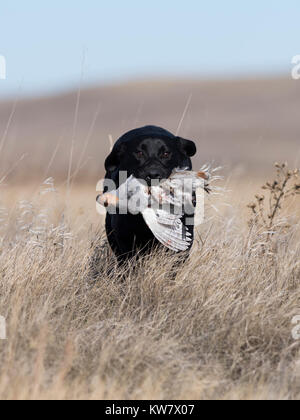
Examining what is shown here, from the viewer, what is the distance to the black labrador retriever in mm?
4754

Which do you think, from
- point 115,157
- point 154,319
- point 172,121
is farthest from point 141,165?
point 172,121

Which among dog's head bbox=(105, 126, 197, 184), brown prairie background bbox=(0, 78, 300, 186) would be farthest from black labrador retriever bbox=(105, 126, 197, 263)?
brown prairie background bbox=(0, 78, 300, 186)

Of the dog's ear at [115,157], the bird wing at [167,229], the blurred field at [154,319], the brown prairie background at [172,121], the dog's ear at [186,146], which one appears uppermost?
the brown prairie background at [172,121]

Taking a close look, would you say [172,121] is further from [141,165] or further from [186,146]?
[141,165]

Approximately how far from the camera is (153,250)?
15.6 ft

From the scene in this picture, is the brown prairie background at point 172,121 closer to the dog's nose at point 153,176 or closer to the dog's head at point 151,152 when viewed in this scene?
the dog's head at point 151,152

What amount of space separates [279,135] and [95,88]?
29.7 metres

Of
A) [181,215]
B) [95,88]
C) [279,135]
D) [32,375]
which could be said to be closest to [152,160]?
[181,215]

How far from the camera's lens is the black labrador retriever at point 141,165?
15.6ft

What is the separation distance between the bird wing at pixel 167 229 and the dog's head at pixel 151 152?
1.28 ft

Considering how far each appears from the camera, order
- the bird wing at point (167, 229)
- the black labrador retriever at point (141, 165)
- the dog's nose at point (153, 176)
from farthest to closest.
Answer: the black labrador retriever at point (141, 165) < the dog's nose at point (153, 176) < the bird wing at point (167, 229)

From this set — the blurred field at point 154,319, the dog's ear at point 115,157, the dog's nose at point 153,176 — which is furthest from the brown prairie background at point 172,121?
the dog's nose at point 153,176

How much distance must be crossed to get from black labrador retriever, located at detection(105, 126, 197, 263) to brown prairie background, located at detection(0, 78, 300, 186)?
34.6ft

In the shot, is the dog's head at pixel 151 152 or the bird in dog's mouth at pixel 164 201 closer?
the bird in dog's mouth at pixel 164 201
